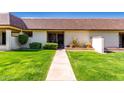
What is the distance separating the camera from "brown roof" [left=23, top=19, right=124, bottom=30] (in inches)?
1239

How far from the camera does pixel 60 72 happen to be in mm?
10828

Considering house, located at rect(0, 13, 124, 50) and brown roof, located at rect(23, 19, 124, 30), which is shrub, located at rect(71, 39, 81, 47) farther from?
brown roof, located at rect(23, 19, 124, 30)

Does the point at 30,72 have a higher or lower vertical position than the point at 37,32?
lower

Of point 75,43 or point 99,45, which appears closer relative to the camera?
point 99,45

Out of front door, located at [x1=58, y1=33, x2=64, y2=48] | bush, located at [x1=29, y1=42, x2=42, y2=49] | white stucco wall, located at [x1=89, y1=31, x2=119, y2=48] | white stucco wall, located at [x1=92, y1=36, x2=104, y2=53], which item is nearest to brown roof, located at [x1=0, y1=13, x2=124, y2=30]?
white stucco wall, located at [x1=89, y1=31, x2=119, y2=48]

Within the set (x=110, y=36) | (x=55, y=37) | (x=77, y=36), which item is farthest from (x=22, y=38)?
(x=110, y=36)

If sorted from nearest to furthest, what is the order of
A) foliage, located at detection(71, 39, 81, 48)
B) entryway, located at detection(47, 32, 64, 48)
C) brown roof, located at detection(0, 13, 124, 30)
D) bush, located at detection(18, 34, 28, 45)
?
bush, located at detection(18, 34, 28, 45)
foliage, located at detection(71, 39, 81, 48)
brown roof, located at detection(0, 13, 124, 30)
entryway, located at detection(47, 32, 64, 48)

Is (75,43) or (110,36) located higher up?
(110,36)

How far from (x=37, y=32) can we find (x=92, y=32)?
735 centimetres

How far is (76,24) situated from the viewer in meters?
32.3

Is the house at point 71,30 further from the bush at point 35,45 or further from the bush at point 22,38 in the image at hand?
the bush at point 35,45

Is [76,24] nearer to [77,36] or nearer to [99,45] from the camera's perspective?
[77,36]
